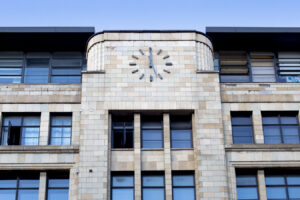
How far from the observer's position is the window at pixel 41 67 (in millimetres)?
31531

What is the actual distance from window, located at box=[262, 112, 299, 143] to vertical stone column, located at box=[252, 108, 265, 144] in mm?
489

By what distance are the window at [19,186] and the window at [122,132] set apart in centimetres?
454

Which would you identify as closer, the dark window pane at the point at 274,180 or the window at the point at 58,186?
the window at the point at 58,186

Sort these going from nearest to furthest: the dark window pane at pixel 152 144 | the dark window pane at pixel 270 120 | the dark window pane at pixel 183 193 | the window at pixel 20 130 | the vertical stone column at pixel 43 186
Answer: the dark window pane at pixel 183 193 → the vertical stone column at pixel 43 186 → the dark window pane at pixel 152 144 → the window at pixel 20 130 → the dark window pane at pixel 270 120

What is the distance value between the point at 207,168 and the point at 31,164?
9068mm

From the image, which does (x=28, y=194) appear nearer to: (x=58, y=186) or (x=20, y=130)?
(x=58, y=186)

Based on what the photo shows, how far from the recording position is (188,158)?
27.4 meters

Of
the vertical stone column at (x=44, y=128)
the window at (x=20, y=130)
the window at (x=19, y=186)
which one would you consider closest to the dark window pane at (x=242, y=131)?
the vertical stone column at (x=44, y=128)

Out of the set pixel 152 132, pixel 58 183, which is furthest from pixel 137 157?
pixel 58 183

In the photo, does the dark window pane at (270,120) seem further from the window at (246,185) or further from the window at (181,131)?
the window at (181,131)

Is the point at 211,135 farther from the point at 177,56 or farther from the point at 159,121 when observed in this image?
the point at 177,56

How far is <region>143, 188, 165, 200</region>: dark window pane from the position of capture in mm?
26656

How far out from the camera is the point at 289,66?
106 ft

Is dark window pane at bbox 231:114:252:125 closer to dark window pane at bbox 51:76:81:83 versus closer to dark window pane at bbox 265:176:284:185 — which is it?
dark window pane at bbox 265:176:284:185
